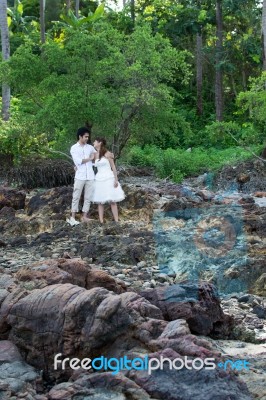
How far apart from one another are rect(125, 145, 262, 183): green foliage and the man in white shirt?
23.1 feet

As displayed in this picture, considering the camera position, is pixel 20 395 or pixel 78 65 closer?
pixel 20 395

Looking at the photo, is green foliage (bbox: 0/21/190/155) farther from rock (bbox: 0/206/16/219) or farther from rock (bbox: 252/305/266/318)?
rock (bbox: 252/305/266/318)

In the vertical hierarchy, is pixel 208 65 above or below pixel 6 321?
above

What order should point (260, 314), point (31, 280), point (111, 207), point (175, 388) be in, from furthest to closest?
point (111, 207) → point (260, 314) → point (31, 280) → point (175, 388)

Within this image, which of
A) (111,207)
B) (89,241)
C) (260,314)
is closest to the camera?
(260,314)

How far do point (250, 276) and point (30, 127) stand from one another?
36.4 ft

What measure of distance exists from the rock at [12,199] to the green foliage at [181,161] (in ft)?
17.1

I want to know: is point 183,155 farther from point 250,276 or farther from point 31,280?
point 31,280

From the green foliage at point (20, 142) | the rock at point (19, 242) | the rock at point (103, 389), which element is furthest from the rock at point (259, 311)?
the green foliage at point (20, 142)

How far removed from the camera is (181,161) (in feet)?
76.9

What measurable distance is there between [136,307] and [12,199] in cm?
1033

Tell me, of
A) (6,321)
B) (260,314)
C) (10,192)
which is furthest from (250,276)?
(10,192)

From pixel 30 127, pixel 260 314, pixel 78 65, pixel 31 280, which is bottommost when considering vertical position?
pixel 260 314

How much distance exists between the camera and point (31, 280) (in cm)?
692
